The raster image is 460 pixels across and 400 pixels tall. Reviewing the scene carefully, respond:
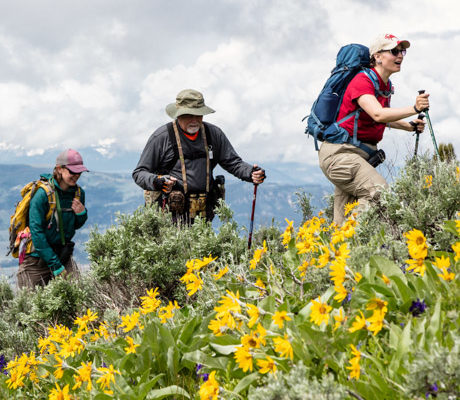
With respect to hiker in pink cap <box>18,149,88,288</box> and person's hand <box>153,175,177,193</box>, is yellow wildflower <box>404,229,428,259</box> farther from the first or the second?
hiker in pink cap <box>18,149,88,288</box>

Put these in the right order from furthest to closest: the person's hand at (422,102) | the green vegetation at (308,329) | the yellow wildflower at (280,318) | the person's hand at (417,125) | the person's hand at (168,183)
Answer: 1. the person's hand at (168,183)
2. the person's hand at (417,125)
3. the person's hand at (422,102)
4. the yellow wildflower at (280,318)
5. the green vegetation at (308,329)

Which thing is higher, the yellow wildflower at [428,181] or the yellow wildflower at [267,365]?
the yellow wildflower at [428,181]

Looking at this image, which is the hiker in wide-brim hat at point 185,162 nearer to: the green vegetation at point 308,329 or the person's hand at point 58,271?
the green vegetation at point 308,329

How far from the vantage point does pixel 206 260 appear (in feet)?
10.1

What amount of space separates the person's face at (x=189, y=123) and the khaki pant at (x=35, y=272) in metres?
2.41

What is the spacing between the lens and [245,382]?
2.57m

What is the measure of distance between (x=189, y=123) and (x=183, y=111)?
219 millimetres

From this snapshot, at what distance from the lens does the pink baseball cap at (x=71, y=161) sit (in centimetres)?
629

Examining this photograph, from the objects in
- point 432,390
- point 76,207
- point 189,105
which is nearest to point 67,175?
point 76,207

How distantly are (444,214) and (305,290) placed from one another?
5.20 ft

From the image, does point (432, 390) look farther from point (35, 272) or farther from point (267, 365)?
point (35, 272)

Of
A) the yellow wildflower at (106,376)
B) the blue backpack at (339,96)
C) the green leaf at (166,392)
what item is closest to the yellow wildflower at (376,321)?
the green leaf at (166,392)

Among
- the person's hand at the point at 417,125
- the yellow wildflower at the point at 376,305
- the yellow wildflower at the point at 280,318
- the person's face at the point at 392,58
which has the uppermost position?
the person's face at the point at 392,58

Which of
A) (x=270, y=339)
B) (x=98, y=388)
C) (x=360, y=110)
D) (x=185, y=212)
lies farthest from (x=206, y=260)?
(x=185, y=212)
